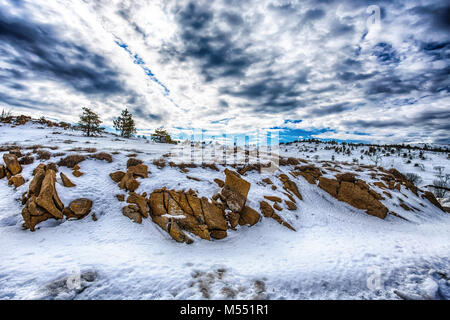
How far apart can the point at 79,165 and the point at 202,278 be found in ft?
35.9

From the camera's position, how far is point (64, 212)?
7.51 metres

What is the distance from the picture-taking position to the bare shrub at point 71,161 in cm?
1052

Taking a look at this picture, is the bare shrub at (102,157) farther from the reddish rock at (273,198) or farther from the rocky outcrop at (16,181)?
the reddish rock at (273,198)

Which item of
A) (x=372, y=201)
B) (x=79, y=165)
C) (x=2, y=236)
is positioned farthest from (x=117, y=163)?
(x=372, y=201)

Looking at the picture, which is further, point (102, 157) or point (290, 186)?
point (290, 186)

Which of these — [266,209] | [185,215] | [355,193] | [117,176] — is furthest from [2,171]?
[355,193]

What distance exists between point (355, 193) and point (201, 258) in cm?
1357

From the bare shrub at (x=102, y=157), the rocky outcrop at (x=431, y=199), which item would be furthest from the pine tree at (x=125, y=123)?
the rocky outcrop at (x=431, y=199)

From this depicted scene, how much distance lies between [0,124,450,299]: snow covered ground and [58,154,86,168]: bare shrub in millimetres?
658

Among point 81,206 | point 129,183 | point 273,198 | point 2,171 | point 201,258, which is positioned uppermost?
point 2,171

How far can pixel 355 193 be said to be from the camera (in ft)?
44.1

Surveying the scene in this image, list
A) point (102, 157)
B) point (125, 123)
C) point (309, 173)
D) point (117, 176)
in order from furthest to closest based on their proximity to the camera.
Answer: point (125, 123) → point (309, 173) → point (102, 157) → point (117, 176)

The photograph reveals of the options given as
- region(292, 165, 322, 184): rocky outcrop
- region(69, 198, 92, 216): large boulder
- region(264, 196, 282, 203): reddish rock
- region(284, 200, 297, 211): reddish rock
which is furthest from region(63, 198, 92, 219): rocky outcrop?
region(292, 165, 322, 184): rocky outcrop

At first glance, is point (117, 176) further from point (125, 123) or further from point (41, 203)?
point (125, 123)
